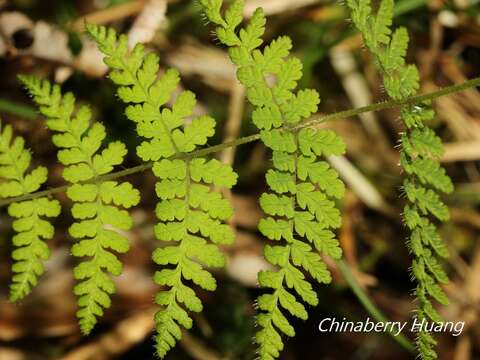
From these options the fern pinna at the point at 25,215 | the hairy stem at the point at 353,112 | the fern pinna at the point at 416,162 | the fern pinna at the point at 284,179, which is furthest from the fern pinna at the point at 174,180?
the fern pinna at the point at 416,162

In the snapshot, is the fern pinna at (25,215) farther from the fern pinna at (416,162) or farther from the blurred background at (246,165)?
the fern pinna at (416,162)

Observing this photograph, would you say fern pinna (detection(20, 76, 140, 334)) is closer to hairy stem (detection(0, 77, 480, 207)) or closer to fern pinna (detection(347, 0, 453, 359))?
hairy stem (detection(0, 77, 480, 207))

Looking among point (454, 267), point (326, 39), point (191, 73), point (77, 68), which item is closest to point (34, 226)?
point (77, 68)

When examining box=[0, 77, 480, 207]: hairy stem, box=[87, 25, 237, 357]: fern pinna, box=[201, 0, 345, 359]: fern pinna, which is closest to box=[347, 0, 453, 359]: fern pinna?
box=[0, 77, 480, 207]: hairy stem

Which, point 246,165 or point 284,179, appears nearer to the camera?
point 284,179

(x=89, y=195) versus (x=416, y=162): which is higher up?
(x=416, y=162)

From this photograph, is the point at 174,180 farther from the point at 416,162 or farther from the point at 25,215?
the point at 416,162

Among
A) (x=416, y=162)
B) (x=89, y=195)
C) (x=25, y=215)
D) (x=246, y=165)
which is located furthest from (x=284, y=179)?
(x=246, y=165)

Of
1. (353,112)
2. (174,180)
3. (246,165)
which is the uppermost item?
(246,165)

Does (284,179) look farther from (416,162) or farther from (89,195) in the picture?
(89,195)

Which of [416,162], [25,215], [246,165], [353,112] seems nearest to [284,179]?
[353,112]
